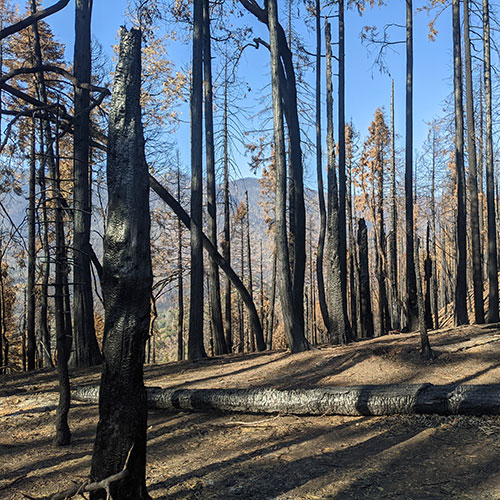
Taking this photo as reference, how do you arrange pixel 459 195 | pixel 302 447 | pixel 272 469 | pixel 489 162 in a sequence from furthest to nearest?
pixel 489 162 < pixel 459 195 < pixel 302 447 < pixel 272 469

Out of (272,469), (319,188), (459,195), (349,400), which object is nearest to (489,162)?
(459,195)

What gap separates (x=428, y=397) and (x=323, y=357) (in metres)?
3.82

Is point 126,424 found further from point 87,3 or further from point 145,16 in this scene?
point 87,3

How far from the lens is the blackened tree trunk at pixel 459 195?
1491 centimetres

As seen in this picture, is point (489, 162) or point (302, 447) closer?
point (302, 447)

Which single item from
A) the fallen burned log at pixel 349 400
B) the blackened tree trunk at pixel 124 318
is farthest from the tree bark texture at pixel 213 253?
the blackened tree trunk at pixel 124 318

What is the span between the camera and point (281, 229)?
11062 millimetres

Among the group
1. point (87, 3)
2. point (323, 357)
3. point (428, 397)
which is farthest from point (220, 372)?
point (87, 3)

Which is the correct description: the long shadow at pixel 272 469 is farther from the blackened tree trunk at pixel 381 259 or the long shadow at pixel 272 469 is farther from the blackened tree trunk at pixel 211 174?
the blackened tree trunk at pixel 381 259

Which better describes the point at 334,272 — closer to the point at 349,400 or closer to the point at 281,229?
the point at 281,229

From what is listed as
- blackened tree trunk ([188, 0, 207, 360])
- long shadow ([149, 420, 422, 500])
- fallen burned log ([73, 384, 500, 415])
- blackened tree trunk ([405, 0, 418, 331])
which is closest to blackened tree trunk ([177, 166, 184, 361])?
blackened tree trunk ([188, 0, 207, 360])

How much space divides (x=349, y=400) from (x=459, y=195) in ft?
36.4

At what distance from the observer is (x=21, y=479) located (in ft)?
17.1

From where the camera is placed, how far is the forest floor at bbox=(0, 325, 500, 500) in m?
4.45
